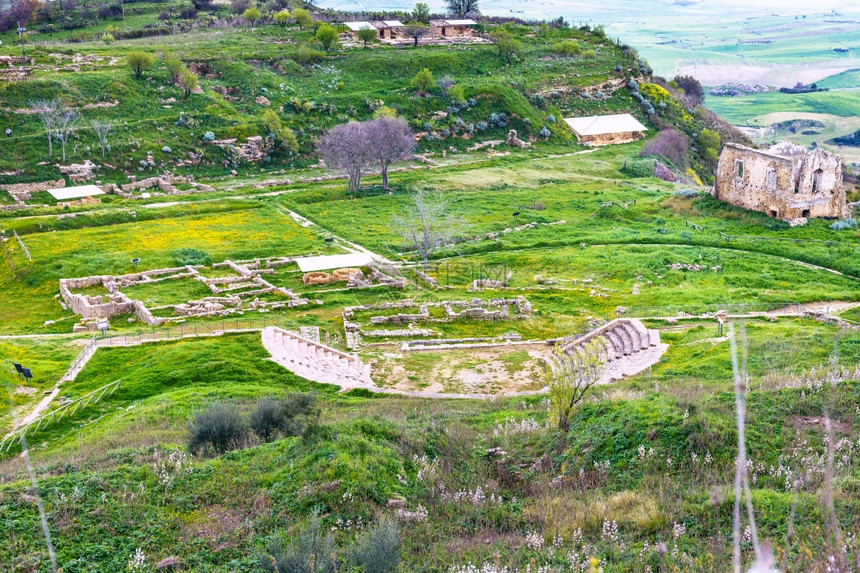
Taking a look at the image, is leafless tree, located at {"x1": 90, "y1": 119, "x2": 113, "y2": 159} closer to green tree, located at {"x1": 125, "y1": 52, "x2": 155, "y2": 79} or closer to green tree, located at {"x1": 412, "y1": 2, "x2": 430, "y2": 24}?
green tree, located at {"x1": 125, "y1": 52, "x2": 155, "y2": 79}

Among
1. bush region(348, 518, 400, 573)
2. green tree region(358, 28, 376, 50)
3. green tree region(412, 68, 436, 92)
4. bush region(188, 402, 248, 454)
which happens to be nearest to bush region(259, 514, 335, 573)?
bush region(348, 518, 400, 573)

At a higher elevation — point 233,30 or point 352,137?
point 233,30

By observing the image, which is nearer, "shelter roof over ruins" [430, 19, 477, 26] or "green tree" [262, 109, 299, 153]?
"green tree" [262, 109, 299, 153]

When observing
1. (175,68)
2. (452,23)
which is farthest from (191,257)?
(452,23)

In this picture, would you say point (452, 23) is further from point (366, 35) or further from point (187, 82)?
point (187, 82)

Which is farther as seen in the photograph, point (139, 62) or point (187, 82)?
point (139, 62)

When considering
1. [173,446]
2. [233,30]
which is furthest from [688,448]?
[233,30]

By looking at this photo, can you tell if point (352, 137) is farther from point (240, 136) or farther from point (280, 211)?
point (240, 136)
